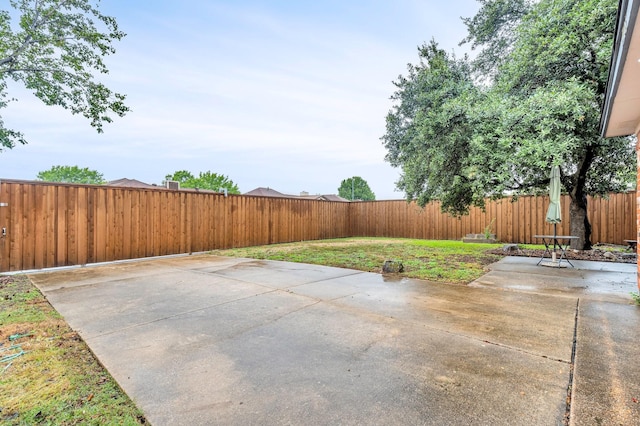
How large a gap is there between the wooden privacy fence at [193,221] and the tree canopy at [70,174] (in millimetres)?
34394

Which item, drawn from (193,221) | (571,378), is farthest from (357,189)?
(571,378)

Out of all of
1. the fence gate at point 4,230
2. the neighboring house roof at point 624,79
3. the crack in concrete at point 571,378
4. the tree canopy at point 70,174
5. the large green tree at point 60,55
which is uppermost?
the tree canopy at point 70,174

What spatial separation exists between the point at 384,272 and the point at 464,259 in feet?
8.74

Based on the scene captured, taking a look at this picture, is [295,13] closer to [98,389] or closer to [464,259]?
[464,259]

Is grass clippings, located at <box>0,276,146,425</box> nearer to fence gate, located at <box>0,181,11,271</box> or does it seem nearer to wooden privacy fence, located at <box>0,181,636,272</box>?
fence gate, located at <box>0,181,11,271</box>

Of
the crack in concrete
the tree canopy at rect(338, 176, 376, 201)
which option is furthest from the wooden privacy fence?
the tree canopy at rect(338, 176, 376, 201)

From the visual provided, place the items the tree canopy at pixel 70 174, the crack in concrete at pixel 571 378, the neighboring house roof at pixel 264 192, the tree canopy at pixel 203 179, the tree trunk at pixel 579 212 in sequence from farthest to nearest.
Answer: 1. the tree canopy at pixel 203 179
2. the tree canopy at pixel 70 174
3. the neighboring house roof at pixel 264 192
4. the tree trunk at pixel 579 212
5. the crack in concrete at pixel 571 378

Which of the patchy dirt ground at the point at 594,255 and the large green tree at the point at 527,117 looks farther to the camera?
the patchy dirt ground at the point at 594,255

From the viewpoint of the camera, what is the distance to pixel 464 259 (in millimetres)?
6891

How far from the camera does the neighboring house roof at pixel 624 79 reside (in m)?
1.80

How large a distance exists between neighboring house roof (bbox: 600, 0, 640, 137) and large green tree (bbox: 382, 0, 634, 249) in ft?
6.26

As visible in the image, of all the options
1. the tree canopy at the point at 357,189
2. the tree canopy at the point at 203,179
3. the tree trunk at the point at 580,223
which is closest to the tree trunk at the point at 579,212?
the tree trunk at the point at 580,223

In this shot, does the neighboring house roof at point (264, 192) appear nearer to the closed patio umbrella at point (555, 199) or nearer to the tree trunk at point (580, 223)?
the tree trunk at point (580, 223)

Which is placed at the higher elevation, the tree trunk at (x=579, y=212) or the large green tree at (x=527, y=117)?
the large green tree at (x=527, y=117)
